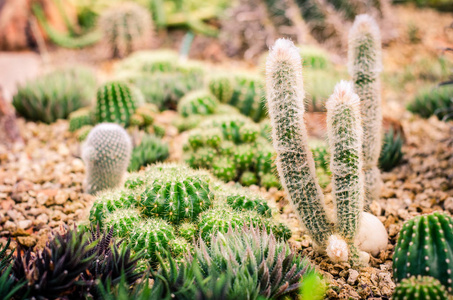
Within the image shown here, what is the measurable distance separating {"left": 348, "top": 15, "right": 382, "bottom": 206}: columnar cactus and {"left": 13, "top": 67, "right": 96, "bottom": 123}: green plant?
3785mm

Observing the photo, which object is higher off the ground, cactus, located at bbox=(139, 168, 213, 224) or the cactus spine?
the cactus spine

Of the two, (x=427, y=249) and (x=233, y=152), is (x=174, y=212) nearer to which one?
(x=233, y=152)

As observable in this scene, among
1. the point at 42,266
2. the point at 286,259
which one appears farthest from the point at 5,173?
the point at 286,259

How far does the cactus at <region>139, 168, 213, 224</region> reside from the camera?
2719mm

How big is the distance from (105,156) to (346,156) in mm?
1985

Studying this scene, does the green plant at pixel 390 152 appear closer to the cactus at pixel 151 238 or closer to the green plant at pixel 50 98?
the cactus at pixel 151 238

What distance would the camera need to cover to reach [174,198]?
8.91ft

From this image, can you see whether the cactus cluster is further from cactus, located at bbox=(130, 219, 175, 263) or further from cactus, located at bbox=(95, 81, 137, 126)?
cactus, located at bbox=(130, 219, 175, 263)

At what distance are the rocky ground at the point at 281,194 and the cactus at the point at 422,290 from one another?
1.72ft

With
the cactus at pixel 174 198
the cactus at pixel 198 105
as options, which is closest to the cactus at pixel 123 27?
the cactus at pixel 198 105

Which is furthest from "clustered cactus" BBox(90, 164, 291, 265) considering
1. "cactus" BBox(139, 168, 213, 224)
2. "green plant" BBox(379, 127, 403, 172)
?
"green plant" BBox(379, 127, 403, 172)

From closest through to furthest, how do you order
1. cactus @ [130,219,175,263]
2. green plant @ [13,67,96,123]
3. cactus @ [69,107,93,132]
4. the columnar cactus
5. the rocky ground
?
1. cactus @ [130,219,175,263]
2. the rocky ground
3. the columnar cactus
4. cactus @ [69,107,93,132]
5. green plant @ [13,67,96,123]

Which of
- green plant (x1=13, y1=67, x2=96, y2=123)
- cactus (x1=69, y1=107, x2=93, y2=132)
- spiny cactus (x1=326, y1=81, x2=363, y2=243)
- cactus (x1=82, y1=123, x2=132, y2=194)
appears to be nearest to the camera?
spiny cactus (x1=326, y1=81, x2=363, y2=243)

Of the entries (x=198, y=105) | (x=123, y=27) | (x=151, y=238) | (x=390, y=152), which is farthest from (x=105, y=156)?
(x=123, y=27)
